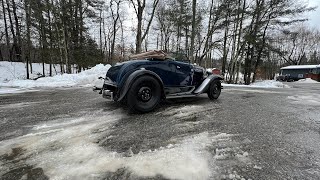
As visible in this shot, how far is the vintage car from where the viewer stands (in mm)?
4191

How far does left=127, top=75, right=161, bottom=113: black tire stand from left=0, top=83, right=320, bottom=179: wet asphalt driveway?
0.19 m

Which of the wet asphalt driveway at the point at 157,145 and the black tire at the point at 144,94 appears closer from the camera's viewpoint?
the wet asphalt driveway at the point at 157,145

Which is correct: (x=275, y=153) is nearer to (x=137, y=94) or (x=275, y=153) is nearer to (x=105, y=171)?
(x=105, y=171)

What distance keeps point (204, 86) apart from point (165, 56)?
4.84 ft

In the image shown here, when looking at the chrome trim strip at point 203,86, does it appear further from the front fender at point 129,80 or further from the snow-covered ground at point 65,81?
the snow-covered ground at point 65,81

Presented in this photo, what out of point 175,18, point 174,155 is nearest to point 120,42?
point 175,18

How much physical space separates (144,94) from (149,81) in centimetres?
30

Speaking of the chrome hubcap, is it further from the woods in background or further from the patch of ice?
the woods in background

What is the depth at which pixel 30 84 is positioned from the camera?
991 cm

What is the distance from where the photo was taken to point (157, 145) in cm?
270

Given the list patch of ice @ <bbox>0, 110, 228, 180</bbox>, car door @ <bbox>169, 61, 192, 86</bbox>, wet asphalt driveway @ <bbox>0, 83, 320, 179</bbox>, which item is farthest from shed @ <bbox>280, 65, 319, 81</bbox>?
patch of ice @ <bbox>0, 110, 228, 180</bbox>

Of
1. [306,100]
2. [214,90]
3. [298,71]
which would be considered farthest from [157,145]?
[298,71]

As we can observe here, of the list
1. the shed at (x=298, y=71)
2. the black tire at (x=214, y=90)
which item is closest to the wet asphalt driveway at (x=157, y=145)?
the black tire at (x=214, y=90)

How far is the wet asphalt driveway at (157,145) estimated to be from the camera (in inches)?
80.7
